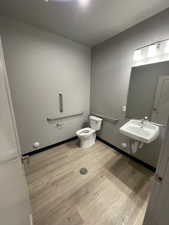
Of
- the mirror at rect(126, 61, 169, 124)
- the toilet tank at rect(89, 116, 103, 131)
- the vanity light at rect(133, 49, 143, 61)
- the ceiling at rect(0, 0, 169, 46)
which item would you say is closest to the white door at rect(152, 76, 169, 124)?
the mirror at rect(126, 61, 169, 124)

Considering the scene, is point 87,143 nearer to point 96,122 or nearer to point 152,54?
point 96,122

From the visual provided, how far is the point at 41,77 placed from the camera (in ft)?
6.32

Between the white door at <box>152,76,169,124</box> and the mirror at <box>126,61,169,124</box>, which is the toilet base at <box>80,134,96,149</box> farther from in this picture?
the white door at <box>152,76,169,124</box>

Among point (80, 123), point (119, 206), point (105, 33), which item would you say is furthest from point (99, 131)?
point (105, 33)

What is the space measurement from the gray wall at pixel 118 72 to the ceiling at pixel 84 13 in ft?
0.51

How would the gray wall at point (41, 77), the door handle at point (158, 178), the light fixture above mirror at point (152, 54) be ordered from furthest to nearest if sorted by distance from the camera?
the gray wall at point (41, 77) → the light fixture above mirror at point (152, 54) → the door handle at point (158, 178)

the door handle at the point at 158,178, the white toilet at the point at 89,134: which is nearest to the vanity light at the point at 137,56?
the white toilet at the point at 89,134

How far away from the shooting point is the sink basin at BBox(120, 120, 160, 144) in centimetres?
145

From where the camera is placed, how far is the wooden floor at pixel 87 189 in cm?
112

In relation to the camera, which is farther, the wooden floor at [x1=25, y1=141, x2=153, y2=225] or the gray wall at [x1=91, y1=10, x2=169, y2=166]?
the gray wall at [x1=91, y1=10, x2=169, y2=166]

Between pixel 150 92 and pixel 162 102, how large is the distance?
246 mm

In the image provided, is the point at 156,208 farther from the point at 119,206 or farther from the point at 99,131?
the point at 99,131

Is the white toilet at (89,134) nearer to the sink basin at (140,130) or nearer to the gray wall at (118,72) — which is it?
the gray wall at (118,72)

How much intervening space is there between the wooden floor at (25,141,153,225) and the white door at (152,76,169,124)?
3.29 ft
